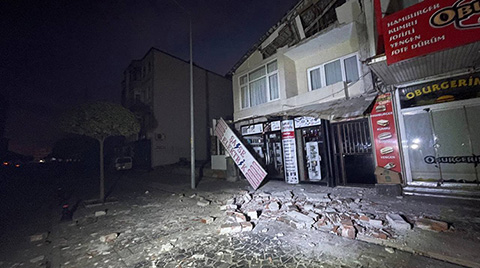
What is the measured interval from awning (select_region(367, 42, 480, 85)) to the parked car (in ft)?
74.6

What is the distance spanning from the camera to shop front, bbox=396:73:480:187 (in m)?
5.72

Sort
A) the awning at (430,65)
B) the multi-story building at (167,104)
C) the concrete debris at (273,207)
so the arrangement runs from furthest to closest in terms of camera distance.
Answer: the multi-story building at (167,104)
the concrete debris at (273,207)
the awning at (430,65)

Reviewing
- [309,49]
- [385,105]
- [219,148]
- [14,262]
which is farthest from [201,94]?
[14,262]

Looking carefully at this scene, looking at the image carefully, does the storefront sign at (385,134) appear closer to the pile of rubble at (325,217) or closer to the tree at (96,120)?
the pile of rubble at (325,217)

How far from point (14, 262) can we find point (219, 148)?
10911mm

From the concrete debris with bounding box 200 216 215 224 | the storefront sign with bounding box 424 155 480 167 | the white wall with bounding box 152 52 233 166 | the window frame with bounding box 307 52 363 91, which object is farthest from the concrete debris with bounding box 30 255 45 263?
the white wall with bounding box 152 52 233 166

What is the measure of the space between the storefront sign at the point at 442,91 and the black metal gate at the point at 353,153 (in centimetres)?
152

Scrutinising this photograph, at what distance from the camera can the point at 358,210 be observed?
5.18 meters

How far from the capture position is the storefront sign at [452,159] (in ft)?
18.6

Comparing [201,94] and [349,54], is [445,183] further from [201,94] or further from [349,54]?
[201,94]

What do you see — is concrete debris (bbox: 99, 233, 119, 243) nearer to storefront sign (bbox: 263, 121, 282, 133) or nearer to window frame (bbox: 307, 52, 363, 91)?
storefront sign (bbox: 263, 121, 282, 133)

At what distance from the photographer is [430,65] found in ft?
17.7

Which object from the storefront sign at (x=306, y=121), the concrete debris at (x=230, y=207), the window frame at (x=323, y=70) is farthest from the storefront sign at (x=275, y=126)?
the concrete debris at (x=230, y=207)

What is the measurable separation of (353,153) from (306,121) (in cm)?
251
